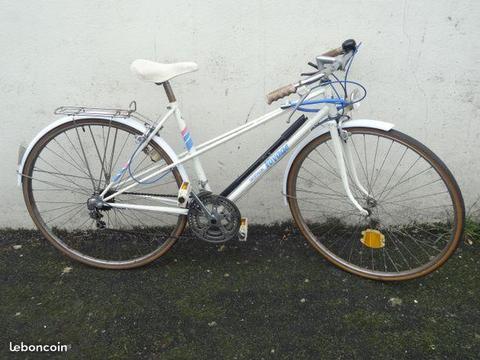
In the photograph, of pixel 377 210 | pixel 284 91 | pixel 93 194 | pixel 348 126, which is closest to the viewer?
pixel 284 91

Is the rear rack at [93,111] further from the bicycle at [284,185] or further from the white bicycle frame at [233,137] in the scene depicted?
the white bicycle frame at [233,137]

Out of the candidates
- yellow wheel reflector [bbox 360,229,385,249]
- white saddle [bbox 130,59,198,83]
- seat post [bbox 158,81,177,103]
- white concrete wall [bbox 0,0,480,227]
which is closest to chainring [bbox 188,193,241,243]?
white concrete wall [bbox 0,0,480,227]

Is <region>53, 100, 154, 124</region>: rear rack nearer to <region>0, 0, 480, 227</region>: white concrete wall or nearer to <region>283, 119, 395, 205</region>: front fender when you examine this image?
<region>0, 0, 480, 227</region>: white concrete wall

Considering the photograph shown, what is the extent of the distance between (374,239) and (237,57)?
173cm

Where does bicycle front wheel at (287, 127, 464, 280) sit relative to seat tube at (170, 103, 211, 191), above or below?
below

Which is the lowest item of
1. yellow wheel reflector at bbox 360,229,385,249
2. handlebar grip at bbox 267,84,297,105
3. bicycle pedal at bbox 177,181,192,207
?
yellow wheel reflector at bbox 360,229,385,249

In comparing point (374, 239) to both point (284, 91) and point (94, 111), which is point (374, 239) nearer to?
point (284, 91)

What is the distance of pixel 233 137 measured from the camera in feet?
8.71

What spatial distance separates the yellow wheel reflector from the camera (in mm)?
3191

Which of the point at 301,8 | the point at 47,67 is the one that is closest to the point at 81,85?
the point at 47,67

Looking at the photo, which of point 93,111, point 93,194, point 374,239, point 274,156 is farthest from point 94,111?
point 374,239

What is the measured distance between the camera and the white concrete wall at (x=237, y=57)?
2.74 m

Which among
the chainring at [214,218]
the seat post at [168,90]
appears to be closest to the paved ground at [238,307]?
the chainring at [214,218]

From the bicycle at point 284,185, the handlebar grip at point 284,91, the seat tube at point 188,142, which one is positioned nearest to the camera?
the handlebar grip at point 284,91
